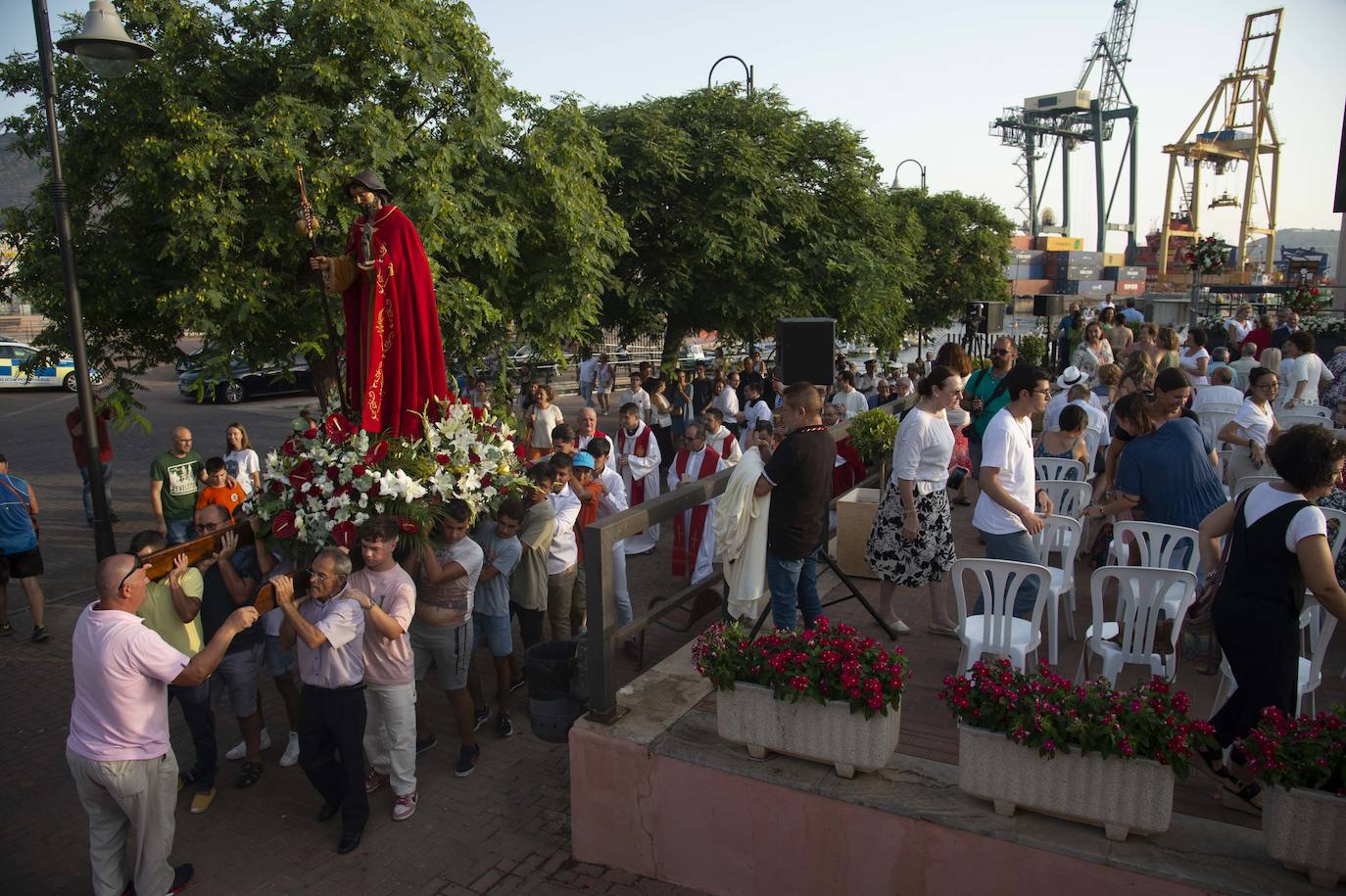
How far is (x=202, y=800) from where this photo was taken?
523cm

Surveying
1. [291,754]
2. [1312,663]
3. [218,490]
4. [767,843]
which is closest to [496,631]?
[291,754]

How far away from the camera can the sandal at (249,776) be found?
5457 millimetres

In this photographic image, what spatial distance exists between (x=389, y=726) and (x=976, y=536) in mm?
5457

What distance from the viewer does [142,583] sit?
160 inches

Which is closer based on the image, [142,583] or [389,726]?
[142,583]

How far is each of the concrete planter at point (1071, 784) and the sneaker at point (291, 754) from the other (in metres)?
4.22

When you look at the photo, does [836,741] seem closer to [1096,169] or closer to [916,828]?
[916,828]

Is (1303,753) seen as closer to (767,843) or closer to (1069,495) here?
(767,843)

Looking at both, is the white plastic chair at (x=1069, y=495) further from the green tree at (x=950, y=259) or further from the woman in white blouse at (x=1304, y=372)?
the green tree at (x=950, y=259)

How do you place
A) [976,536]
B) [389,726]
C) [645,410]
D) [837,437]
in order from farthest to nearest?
[645,410] → [976,536] → [837,437] → [389,726]

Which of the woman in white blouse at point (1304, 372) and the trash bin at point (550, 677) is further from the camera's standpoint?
the woman in white blouse at point (1304, 372)

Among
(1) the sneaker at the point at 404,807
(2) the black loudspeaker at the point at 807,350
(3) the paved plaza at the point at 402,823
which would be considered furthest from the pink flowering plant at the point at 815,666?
(2) the black loudspeaker at the point at 807,350

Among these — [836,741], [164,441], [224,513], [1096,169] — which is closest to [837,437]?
[836,741]

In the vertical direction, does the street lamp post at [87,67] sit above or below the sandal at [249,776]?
above
